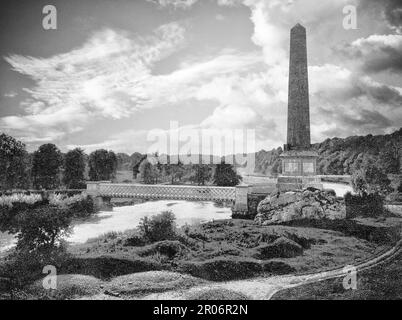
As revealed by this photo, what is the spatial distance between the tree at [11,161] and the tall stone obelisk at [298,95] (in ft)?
79.6

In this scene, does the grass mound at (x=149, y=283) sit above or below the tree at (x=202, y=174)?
below

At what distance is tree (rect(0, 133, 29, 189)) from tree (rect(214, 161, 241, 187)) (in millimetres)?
18682

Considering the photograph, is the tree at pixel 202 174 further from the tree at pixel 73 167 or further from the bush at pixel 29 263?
the bush at pixel 29 263

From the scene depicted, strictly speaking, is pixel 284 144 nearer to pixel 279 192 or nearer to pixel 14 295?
pixel 279 192

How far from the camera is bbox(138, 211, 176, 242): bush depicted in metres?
17.0

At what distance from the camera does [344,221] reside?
19.9m

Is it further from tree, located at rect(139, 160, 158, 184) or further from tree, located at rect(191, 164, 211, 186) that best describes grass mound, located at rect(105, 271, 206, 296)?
tree, located at rect(139, 160, 158, 184)

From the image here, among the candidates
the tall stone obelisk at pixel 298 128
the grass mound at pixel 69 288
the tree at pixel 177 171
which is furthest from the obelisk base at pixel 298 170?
the tree at pixel 177 171

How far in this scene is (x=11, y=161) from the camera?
30.7 meters

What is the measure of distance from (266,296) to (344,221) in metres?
10.3

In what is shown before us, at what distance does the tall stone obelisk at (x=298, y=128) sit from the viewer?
2200 cm

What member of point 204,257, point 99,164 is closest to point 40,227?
point 204,257

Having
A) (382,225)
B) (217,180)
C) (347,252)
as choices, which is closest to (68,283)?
(347,252)

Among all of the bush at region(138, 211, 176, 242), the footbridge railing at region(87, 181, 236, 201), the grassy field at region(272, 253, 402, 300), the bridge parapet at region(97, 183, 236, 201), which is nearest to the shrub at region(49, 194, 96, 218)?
the footbridge railing at region(87, 181, 236, 201)
